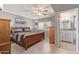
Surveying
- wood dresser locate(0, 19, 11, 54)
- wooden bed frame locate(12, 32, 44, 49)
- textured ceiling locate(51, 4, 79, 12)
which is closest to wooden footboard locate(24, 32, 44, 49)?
wooden bed frame locate(12, 32, 44, 49)

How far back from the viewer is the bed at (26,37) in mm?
2082

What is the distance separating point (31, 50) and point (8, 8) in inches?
30.8

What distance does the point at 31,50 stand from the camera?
6.82ft

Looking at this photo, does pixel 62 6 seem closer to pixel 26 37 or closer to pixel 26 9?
pixel 26 9

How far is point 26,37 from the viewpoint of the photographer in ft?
7.09

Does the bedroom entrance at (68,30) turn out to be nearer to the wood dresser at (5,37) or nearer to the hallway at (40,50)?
the hallway at (40,50)

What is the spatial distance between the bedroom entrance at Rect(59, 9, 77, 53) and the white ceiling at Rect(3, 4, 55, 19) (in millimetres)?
218

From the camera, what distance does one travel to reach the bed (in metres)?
2.08

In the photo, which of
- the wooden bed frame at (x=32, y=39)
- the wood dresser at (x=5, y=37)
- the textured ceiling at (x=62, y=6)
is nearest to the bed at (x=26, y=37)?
the wooden bed frame at (x=32, y=39)

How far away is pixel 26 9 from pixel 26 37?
48 centimetres
